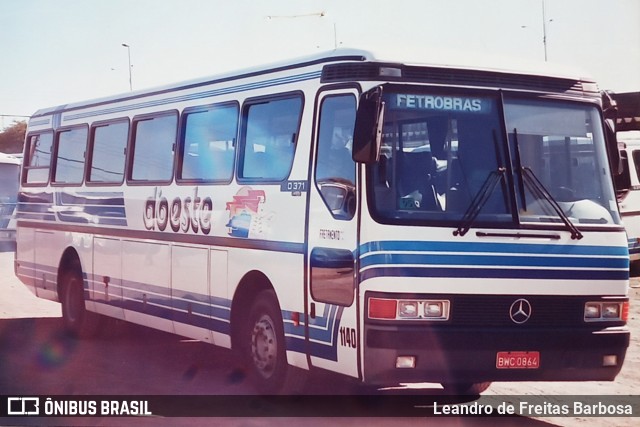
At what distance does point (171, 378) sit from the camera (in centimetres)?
1166

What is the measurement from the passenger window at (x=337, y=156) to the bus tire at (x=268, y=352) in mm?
1439

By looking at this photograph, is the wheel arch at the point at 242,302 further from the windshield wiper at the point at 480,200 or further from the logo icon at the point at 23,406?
the windshield wiper at the point at 480,200

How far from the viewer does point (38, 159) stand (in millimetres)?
17125

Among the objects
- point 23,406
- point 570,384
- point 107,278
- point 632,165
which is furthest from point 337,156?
point 632,165

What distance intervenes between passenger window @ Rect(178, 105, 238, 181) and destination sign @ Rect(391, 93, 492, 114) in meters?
2.91

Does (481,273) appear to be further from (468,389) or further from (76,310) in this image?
(76,310)

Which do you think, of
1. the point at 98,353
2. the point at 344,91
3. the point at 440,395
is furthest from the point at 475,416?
the point at 98,353

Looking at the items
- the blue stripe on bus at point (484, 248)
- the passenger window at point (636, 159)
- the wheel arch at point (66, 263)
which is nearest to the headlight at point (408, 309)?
the blue stripe on bus at point (484, 248)

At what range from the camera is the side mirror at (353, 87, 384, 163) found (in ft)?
27.8

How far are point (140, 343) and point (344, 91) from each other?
20.9 ft

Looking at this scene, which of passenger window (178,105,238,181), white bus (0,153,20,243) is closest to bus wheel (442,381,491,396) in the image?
passenger window (178,105,238,181)

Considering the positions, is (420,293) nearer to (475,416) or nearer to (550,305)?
(550,305)

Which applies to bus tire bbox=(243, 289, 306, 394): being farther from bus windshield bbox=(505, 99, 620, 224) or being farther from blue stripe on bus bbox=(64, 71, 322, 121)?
bus windshield bbox=(505, 99, 620, 224)

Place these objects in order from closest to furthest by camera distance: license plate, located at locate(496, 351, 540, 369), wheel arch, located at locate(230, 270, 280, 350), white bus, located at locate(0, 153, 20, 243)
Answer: license plate, located at locate(496, 351, 540, 369) < wheel arch, located at locate(230, 270, 280, 350) < white bus, located at locate(0, 153, 20, 243)
